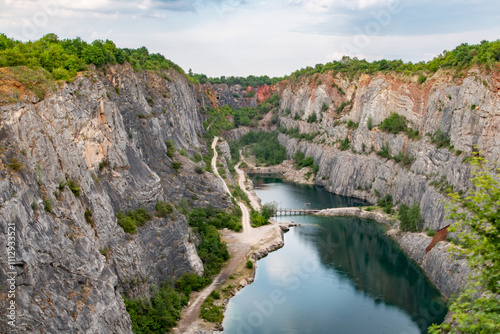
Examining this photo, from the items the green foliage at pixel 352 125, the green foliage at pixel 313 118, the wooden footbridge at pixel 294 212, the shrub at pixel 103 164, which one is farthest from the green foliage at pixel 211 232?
the green foliage at pixel 313 118

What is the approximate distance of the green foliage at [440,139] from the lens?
4862 centimetres

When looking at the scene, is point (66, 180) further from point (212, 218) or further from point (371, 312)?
point (212, 218)

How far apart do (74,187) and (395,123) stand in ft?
160

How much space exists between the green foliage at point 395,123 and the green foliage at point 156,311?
41.8m

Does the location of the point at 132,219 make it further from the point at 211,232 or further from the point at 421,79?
the point at 421,79

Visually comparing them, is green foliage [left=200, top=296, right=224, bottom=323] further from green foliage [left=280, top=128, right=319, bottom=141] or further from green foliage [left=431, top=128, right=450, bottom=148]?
green foliage [left=280, top=128, right=319, bottom=141]

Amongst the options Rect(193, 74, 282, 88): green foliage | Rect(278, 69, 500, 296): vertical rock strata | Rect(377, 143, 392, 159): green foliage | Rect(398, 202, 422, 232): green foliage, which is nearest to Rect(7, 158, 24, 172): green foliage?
Rect(278, 69, 500, 296): vertical rock strata

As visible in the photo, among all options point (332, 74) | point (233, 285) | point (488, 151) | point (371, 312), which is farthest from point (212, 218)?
point (332, 74)

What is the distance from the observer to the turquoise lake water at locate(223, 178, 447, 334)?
1244 inches

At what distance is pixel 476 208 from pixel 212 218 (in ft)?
127

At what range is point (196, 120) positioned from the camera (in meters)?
83.6

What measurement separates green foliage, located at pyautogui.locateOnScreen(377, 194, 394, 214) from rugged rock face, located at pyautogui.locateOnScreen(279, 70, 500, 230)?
1.01 meters

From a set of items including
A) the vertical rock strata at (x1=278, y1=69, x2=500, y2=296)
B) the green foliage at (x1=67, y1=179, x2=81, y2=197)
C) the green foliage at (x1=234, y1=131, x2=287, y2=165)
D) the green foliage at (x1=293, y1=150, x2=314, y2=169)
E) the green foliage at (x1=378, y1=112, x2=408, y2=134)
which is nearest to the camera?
the green foliage at (x1=67, y1=179, x2=81, y2=197)

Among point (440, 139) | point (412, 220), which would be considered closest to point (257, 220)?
point (412, 220)
